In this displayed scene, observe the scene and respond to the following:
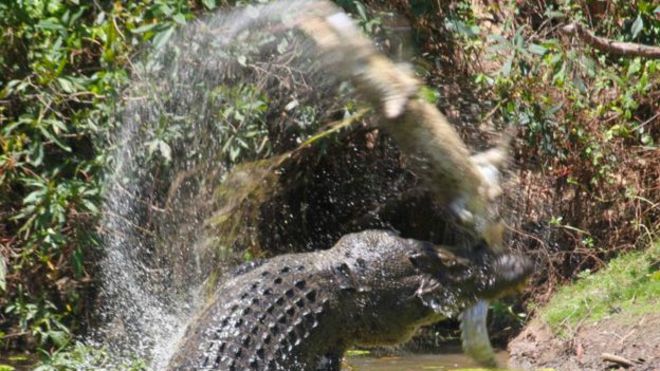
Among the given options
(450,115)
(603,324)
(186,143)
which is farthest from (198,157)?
(603,324)

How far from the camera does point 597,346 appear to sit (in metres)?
7.44

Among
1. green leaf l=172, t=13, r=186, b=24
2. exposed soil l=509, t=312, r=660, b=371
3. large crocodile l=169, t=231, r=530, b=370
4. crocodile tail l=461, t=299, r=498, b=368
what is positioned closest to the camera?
large crocodile l=169, t=231, r=530, b=370

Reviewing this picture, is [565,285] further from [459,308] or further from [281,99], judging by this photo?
[459,308]

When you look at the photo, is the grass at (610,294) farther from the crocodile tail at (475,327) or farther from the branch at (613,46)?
the crocodile tail at (475,327)

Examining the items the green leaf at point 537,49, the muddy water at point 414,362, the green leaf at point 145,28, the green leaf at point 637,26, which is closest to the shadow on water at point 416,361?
the muddy water at point 414,362

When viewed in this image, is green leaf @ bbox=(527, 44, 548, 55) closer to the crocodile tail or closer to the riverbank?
the riverbank

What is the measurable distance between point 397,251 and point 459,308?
1.18 ft

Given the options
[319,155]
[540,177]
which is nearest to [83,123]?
[319,155]

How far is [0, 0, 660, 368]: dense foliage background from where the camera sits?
7680 millimetres

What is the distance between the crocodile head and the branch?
3654 mm

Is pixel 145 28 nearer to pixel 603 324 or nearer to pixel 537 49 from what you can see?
pixel 537 49

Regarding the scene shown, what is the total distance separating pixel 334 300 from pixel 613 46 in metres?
4.32

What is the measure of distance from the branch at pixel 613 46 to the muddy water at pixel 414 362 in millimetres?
2125

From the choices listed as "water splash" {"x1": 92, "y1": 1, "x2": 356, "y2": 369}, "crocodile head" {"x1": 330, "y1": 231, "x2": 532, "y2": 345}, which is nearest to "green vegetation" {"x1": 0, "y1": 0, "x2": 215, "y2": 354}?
"water splash" {"x1": 92, "y1": 1, "x2": 356, "y2": 369}
